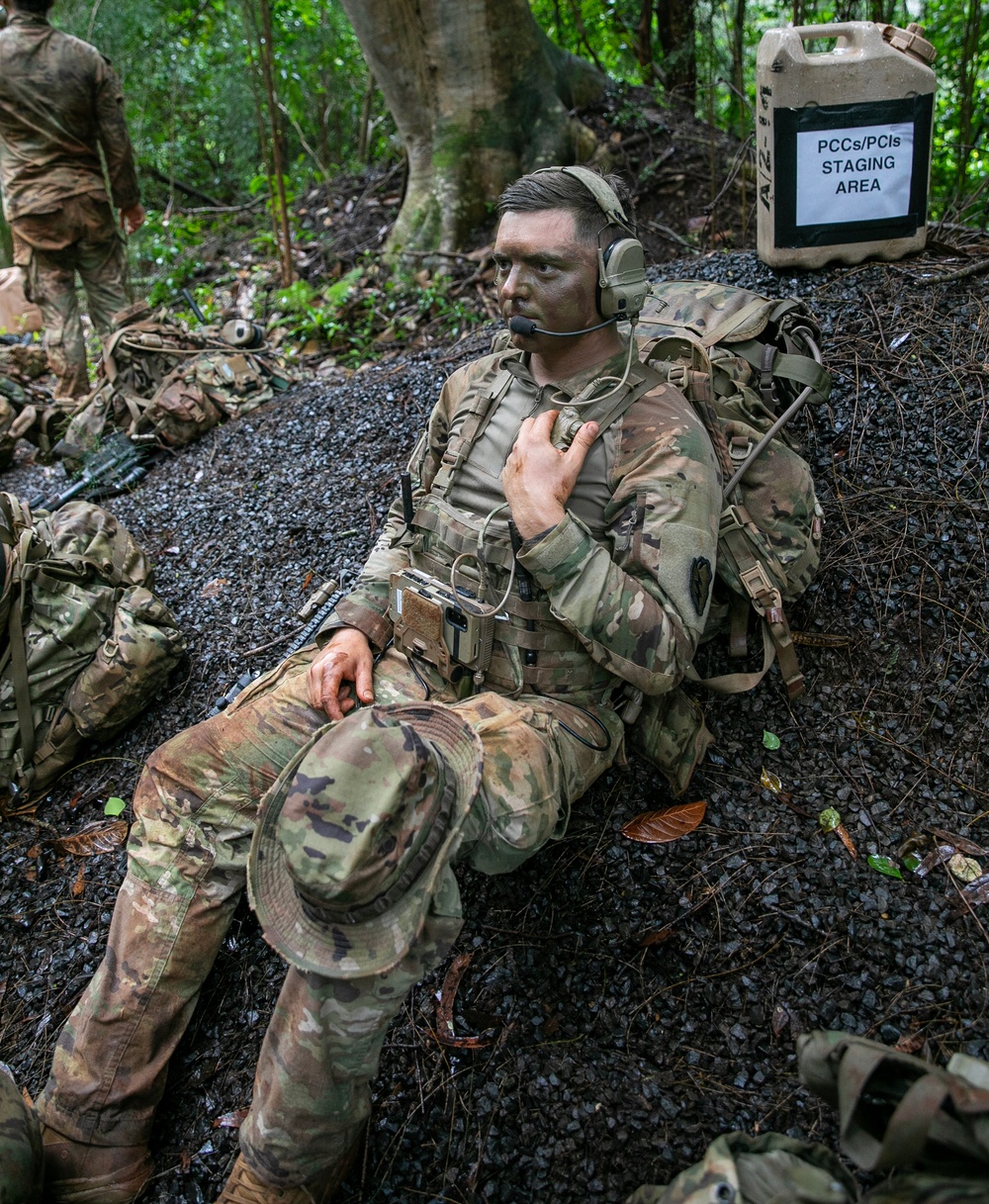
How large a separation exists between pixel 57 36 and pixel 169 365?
2922mm

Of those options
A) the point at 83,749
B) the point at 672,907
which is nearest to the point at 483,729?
→ the point at 672,907

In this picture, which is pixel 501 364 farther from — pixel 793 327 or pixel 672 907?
pixel 672 907

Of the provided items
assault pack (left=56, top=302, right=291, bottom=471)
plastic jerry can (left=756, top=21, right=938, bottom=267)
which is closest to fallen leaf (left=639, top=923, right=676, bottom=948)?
plastic jerry can (left=756, top=21, right=938, bottom=267)

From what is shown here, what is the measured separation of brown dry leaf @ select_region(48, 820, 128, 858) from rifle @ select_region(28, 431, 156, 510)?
2.93 meters

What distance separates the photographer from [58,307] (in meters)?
7.52

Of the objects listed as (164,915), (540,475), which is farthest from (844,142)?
(164,915)

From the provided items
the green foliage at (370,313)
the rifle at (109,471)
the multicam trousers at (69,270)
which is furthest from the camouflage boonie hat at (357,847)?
the multicam trousers at (69,270)

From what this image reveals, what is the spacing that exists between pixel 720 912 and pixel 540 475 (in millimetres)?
1397

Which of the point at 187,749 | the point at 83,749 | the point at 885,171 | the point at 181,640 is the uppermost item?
the point at 885,171

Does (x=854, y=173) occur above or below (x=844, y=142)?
below

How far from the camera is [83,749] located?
3.81 meters

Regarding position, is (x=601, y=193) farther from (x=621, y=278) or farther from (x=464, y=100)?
(x=464, y=100)

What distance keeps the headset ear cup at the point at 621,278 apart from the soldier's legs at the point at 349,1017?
51.3 inches

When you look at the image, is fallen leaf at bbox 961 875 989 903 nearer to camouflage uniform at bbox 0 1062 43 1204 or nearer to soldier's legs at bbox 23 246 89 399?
camouflage uniform at bbox 0 1062 43 1204
